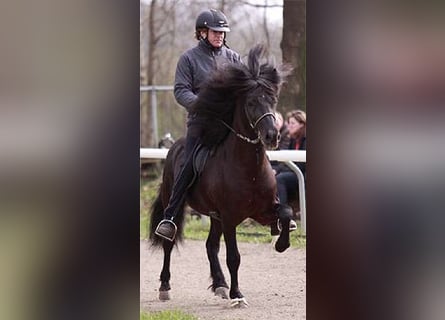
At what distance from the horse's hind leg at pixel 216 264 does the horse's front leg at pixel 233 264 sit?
32 centimetres

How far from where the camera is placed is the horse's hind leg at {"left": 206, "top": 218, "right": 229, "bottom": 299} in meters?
6.16

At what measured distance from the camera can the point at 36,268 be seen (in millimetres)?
2324

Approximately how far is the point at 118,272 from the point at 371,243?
67 centimetres

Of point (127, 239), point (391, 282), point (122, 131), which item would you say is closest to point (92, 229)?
point (127, 239)

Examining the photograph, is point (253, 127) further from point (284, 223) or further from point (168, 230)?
point (168, 230)

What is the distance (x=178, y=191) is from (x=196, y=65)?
0.90 meters

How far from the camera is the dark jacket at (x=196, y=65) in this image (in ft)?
20.0

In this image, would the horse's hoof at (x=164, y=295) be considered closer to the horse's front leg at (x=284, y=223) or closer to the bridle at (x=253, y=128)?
the horse's front leg at (x=284, y=223)

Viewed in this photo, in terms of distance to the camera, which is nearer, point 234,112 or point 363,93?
point 363,93

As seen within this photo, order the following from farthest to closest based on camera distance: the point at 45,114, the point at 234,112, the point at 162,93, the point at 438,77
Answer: the point at 162,93 → the point at 234,112 → the point at 45,114 → the point at 438,77

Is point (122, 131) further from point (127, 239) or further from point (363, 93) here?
point (363, 93)

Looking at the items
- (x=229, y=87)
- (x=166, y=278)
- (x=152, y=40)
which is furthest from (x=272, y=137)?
(x=152, y=40)

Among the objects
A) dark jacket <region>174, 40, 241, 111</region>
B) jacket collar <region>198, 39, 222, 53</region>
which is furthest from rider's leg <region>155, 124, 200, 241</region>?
jacket collar <region>198, 39, 222, 53</region>

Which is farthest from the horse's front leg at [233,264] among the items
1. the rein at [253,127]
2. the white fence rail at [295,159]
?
the white fence rail at [295,159]
